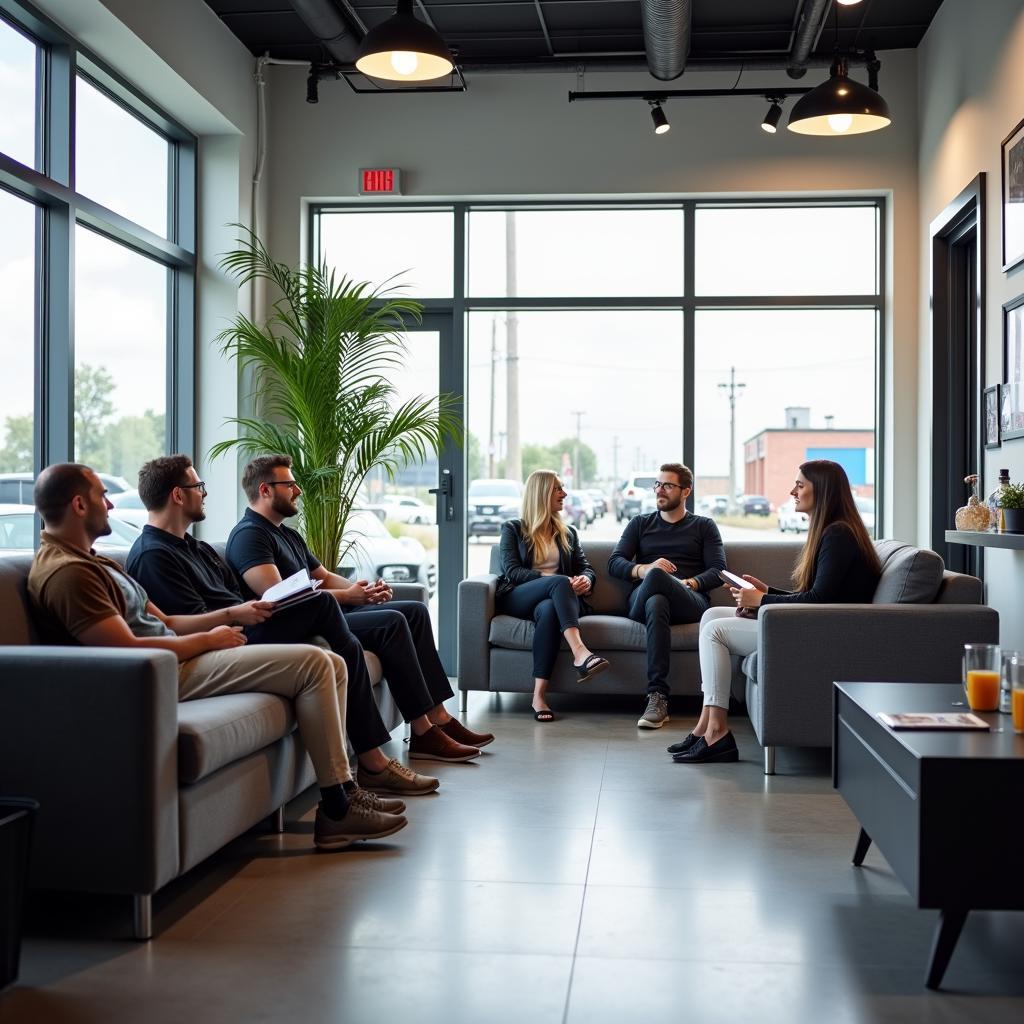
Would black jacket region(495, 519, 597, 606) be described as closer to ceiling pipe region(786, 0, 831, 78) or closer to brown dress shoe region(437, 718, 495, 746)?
brown dress shoe region(437, 718, 495, 746)

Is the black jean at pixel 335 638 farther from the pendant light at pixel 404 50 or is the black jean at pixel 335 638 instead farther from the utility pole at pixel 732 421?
the utility pole at pixel 732 421

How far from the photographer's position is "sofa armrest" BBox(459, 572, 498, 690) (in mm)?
5531

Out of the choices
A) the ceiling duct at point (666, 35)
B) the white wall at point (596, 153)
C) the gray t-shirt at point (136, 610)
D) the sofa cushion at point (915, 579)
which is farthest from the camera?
the white wall at point (596, 153)

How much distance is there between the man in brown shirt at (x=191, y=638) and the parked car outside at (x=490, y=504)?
324cm

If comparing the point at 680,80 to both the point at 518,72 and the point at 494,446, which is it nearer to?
the point at 518,72

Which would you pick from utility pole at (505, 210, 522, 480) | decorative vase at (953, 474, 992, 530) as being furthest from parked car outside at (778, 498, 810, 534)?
decorative vase at (953, 474, 992, 530)

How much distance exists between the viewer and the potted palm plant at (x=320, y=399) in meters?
5.82

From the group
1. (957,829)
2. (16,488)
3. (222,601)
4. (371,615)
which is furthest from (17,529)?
(957,829)

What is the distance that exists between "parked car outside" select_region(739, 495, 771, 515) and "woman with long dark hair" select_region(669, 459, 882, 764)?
80.9 inches

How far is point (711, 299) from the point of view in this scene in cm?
664

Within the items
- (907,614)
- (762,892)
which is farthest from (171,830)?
(907,614)

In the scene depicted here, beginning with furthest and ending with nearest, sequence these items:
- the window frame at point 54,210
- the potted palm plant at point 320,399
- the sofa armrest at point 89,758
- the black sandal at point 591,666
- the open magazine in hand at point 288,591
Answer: the potted palm plant at point 320,399
the black sandal at point 591,666
the window frame at point 54,210
the open magazine in hand at point 288,591
the sofa armrest at point 89,758

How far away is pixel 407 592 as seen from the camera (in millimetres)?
5066

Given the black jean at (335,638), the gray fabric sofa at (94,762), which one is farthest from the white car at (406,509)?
the gray fabric sofa at (94,762)
